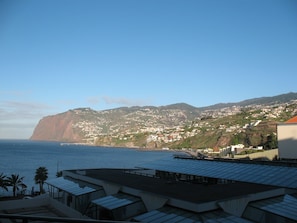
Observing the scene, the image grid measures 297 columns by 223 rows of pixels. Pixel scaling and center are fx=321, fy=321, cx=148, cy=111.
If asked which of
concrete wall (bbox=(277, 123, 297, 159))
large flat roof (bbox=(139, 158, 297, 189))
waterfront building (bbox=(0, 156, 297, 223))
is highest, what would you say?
concrete wall (bbox=(277, 123, 297, 159))

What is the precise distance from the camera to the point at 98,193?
2080 centimetres

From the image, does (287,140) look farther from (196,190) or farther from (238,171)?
(196,190)

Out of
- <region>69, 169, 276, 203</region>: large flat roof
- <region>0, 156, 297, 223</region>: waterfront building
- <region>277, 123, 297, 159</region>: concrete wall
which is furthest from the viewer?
<region>277, 123, 297, 159</region>: concrete wall

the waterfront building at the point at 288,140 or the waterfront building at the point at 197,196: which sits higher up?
the waterfront building at the point at 288,140

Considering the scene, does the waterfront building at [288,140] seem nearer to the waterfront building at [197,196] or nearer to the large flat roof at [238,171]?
the large flat roof at [238,171]

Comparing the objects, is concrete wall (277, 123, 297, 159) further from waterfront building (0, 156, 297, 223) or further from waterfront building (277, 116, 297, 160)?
waterfront building (0, 156, 297, 223)

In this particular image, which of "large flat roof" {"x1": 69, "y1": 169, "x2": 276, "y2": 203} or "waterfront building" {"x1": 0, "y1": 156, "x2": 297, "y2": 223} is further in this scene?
"large flat roof" {"x1": 69, "y1": 169, "x2": 276, "y2": 203}

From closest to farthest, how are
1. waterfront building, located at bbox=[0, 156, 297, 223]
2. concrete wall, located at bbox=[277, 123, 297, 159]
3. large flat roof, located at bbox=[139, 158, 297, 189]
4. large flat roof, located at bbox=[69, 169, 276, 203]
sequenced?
waterfront building, located at bbox=[0, 156, 297, 223] < large flat roof, located at bbox=[69, 169, 276, 203] < large flat roof, located at bbox=[139, 158, 297, 189] < concrete wall, located at bbox=[277, 123, 297, 159]

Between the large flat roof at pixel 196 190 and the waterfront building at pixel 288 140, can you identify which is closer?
the large flat roof at pixel 196 190

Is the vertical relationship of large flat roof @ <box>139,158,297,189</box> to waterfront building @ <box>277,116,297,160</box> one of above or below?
below

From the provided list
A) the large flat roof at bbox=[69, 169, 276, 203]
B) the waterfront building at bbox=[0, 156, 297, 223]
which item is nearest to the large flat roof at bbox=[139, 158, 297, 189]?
the waterfront building at bbox=[0, 156, 297, 223]

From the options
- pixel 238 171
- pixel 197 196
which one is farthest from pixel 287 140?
pixel 197 196

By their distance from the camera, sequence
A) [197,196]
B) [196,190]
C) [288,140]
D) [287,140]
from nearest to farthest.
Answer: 1. [197,196]
2. [196,190]
3. [288,140]
4. [287,140]

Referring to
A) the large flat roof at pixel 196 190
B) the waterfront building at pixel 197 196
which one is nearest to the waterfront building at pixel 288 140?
the waterfront building at pixel 197 196
